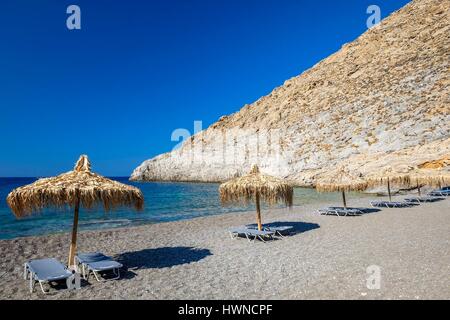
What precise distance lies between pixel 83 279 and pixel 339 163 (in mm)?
42340

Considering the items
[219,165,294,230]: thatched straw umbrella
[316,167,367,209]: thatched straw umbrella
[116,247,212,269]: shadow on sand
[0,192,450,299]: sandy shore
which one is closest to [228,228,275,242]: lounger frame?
[0,192,450,299]: sandy shore

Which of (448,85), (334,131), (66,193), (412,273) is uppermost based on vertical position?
(448,85)

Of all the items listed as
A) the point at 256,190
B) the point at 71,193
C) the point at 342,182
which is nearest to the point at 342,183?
the point at 342,182

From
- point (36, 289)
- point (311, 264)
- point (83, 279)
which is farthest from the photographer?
point (311, 264)

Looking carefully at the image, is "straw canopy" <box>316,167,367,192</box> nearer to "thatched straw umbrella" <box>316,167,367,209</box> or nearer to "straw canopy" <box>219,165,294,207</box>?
"thatched straw umbrella" <box>316,167,367,209</box>

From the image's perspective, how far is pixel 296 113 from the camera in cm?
6162

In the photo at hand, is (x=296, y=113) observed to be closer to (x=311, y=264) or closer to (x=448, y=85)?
(x=448, y=85)

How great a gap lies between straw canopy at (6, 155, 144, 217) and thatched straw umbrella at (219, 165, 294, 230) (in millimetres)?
4464

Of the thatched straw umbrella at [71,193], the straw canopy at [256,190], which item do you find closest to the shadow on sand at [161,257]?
the thatched straw umbrella at [71,193]

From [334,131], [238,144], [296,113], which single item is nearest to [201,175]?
[238,144]

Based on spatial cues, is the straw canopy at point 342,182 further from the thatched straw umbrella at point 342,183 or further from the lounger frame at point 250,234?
the lounger frame at point 250,234

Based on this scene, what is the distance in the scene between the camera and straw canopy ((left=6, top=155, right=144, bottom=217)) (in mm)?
7172

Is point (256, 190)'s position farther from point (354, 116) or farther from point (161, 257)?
point (354, 116)
